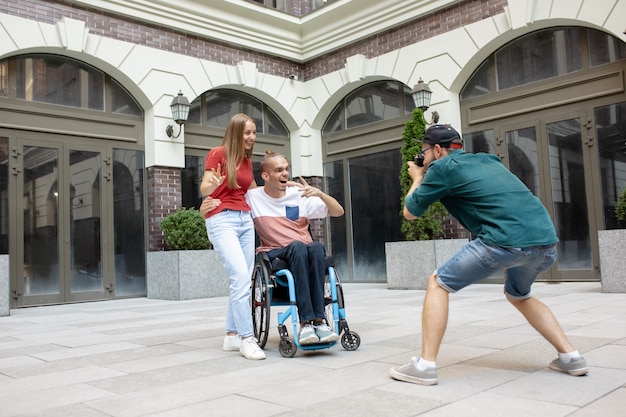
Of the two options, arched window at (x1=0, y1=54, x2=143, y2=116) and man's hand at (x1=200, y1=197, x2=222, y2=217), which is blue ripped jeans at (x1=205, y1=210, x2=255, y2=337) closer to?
man's hand at (x1=200, y1=197, x2=222, y2=217)

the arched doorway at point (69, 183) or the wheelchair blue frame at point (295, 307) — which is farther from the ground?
the arched doorway at point (69, 183)

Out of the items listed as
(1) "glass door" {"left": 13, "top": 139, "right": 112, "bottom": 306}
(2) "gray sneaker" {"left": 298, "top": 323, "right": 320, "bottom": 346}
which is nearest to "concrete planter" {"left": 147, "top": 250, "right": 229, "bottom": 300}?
(1) "glass door" {"left": 13, "top": 139, "right": 112, "bottom": 306}

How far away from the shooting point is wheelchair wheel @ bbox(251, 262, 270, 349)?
4.01 metres

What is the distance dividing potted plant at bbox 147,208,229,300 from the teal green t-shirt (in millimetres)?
6563

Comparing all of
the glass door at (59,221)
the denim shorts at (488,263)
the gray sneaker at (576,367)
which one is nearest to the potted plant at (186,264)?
the glass door at (59,221)

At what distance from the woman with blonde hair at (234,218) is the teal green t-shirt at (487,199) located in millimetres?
1483

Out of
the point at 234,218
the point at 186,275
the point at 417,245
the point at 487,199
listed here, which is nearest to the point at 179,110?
the point at 186,275

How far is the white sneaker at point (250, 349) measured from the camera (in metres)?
3.88

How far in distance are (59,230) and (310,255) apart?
655cm

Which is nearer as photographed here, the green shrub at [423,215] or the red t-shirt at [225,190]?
the red t-shirt at [225,190]

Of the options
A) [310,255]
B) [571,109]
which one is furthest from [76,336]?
[571,109]

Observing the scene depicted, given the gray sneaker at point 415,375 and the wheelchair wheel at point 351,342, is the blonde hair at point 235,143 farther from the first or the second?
the gray sneaker at point 415,375

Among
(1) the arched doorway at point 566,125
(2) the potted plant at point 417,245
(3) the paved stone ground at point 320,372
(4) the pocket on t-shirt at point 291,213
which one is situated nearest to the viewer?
(3) the paved stone ground at point 320,372

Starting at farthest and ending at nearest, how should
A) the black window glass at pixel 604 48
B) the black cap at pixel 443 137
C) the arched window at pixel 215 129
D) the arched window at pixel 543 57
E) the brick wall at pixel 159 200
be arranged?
the arched window at pixel 215 129 → the brick wall at pixel 159 200 → the arched window at pixel 543 57 → the black window glass at pixel 604 48 → the black cap at pixel 443 137
